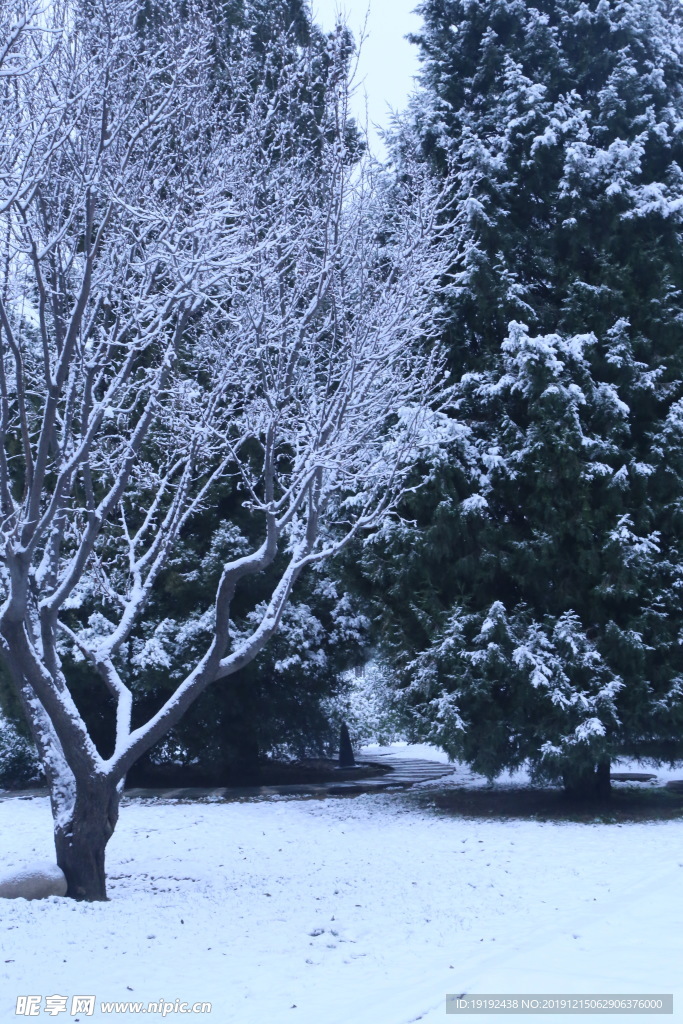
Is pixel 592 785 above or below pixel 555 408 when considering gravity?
below

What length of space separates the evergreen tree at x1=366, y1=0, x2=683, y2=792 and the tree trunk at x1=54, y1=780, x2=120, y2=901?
163 inches

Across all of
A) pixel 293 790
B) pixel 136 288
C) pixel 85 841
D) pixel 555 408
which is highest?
pixel 136 288

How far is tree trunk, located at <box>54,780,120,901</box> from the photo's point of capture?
629cm

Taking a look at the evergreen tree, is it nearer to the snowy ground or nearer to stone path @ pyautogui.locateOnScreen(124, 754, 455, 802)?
the snowy ground

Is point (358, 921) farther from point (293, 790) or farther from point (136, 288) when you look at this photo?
point (293, 790)

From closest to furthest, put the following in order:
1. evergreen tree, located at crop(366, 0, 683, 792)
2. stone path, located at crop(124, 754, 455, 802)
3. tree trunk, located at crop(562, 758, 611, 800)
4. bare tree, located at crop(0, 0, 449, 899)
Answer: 1. bare tree, located at crop(0, 0, 449, 899)
2. evergreen tree, located at crop(366, 0, 683, 792)
3. tree trunk, located at crop(562, 758, 611, 800)
4. stone path, located at crop(124, 754, 455, 802)

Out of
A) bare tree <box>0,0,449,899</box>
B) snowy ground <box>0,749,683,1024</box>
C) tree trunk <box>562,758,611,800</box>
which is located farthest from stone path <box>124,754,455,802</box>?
bare tree <box>0,0,449,899</box>

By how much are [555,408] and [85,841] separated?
642cm

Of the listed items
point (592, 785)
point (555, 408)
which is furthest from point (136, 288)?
point (592, 785)

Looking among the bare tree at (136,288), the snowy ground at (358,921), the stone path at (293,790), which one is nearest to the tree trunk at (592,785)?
the snowy ground at (358,921)

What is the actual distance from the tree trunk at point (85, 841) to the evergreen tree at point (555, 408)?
163 inches

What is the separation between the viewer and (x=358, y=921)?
5605 millimetres

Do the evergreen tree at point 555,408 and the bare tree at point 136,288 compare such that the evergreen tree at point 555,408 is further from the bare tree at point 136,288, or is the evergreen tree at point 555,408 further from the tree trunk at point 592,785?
the bare tree at point 136,288

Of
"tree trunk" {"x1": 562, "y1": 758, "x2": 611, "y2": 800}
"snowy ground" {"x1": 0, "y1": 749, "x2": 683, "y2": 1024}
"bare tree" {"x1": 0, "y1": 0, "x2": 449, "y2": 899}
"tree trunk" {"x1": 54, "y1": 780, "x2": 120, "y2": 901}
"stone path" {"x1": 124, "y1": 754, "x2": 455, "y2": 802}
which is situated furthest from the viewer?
"stone path" {"x1": 124, "y1": 754, "x2": 455, "y2": 802}
